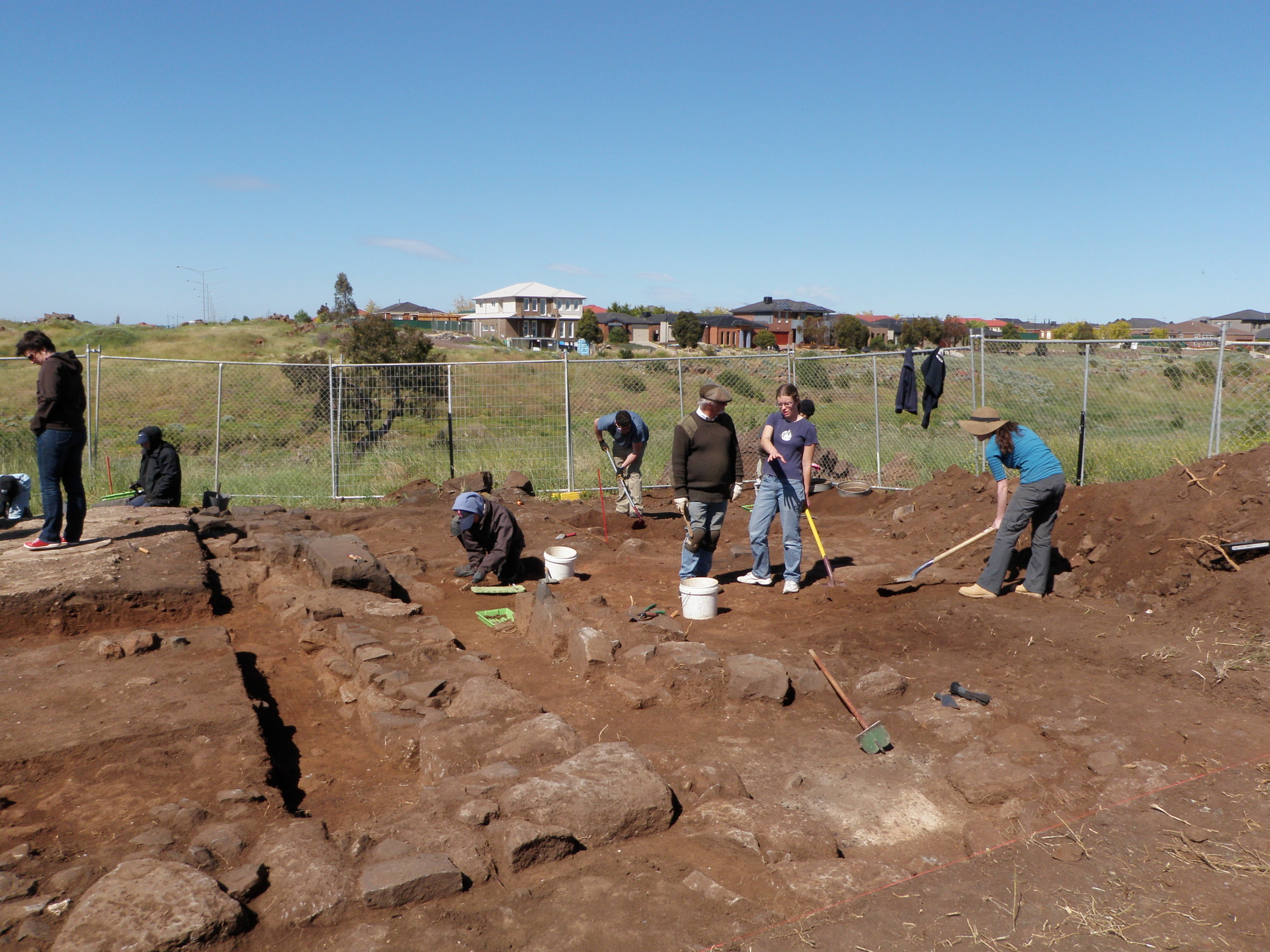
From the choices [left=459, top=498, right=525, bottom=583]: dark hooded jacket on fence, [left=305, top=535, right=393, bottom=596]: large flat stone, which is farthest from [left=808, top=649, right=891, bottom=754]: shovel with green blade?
[left=305, top=535, right=393, bottom=596]: large flat stone

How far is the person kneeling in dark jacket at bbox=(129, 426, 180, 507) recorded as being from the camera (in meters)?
10.0

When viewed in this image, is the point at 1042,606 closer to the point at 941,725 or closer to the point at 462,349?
the point at 941,725

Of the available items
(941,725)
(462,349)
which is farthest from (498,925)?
(462,349)

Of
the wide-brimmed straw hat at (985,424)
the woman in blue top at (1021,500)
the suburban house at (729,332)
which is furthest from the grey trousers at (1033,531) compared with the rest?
the suburban house at (729,332)

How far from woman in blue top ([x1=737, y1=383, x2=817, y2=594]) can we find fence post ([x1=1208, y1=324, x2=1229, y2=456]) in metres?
4.67

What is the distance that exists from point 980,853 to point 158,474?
31.4ft

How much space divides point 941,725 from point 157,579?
5824 millimetres

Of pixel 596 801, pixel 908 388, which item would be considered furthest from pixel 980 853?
pixel 908 388

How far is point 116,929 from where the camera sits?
8.84 ft

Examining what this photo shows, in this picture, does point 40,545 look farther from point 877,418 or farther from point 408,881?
point 877,418

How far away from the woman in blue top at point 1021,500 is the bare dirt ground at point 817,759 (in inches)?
7.8

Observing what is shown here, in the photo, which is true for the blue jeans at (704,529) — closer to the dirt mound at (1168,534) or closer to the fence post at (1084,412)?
the dirt mound at (1168,534)

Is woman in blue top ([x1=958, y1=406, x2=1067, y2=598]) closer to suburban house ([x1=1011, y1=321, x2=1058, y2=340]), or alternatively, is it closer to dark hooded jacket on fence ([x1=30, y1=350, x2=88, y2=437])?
dark hooded jacket on fence ([x1=30, y1=350, x2=88, y2=437])

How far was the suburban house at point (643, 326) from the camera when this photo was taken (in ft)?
251
